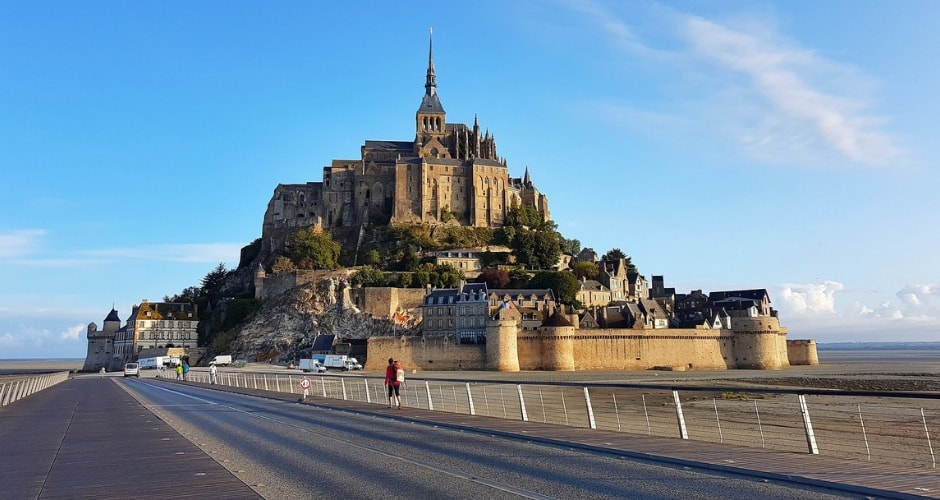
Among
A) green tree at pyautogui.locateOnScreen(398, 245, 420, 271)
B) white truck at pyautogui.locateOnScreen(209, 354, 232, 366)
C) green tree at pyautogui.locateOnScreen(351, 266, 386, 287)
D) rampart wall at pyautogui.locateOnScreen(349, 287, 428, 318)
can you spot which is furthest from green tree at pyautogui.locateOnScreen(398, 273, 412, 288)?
white truck at pyautogui.locateOnScreen(209, 354, 232, 366)

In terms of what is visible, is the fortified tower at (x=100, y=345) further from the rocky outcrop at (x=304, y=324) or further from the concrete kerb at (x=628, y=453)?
the concrete kerb at (x=628, y=453)

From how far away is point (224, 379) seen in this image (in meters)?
46.2

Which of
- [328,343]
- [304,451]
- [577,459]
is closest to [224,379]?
[328,343]

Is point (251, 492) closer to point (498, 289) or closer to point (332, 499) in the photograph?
point (332, 499)

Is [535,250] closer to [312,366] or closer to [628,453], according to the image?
[312,366]

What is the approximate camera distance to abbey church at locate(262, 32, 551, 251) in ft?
307

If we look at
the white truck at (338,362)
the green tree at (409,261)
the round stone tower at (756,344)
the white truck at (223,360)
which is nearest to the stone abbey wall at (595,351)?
the round stone tower at (756,344)

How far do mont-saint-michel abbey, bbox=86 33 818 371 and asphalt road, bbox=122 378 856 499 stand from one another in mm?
47973

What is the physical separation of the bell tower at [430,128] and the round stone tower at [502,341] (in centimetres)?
4331

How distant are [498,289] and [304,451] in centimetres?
6235

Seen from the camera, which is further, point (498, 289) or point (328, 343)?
Answer: point (498, 289)

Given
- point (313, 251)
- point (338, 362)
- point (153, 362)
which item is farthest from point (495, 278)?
point (153, 362)

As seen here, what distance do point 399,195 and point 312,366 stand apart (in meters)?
38.8

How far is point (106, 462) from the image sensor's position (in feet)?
33.3
